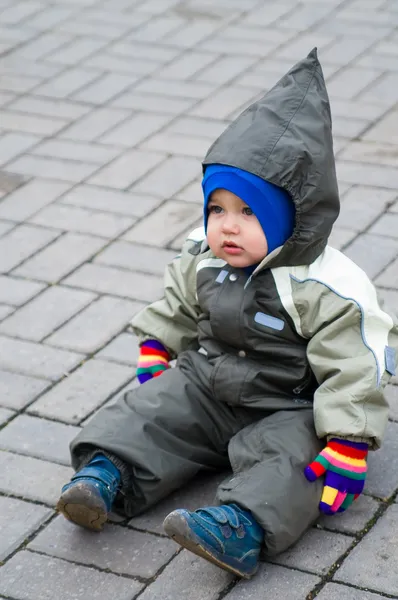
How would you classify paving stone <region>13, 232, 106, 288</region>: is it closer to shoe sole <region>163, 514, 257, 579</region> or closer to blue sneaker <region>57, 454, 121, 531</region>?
blue sneaker <region>57, 454, 121, 531</region>

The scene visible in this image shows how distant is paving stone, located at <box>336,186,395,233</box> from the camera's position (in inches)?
184

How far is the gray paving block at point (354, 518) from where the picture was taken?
10.1ft

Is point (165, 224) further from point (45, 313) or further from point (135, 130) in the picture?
point (135, 130)

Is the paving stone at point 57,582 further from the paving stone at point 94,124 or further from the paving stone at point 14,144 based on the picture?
the paving stone at point 94,124

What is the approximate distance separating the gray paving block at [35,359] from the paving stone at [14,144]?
163 centimetres

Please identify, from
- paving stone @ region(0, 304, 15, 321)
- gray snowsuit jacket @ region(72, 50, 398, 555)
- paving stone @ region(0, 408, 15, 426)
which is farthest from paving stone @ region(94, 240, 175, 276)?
gray snowsuit jacket @ region(72, 50, 398, 555)

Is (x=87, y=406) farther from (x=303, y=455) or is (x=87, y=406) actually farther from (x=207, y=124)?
(x=207, y=124)

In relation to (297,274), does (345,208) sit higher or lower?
lower

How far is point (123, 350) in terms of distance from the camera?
3.97 metres

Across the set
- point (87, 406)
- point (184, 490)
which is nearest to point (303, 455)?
point (184, 490)

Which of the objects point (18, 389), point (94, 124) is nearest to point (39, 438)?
point (18, 389)

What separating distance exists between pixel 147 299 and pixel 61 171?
1.27 m

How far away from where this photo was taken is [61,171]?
17.3 ft

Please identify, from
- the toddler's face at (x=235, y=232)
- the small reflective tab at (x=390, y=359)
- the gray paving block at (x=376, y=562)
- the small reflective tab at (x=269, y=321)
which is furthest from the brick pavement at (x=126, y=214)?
the toddler's face at (x=235, y=232)
